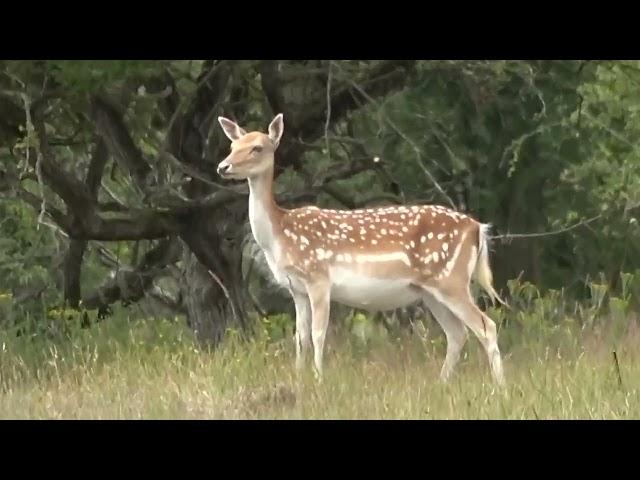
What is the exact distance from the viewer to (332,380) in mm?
8492

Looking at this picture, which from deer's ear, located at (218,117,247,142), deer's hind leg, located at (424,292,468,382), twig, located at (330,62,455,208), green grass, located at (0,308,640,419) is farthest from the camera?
twig, located at (330,62,455,208)

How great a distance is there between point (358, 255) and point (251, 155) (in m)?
0.97

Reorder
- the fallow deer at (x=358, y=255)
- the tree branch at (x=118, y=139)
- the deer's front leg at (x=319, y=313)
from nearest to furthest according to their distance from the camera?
the deer's front leg at (x=319, y=313)
the fallow deer at (x=358, y=255)
the tree branch at (x=118, y=139)

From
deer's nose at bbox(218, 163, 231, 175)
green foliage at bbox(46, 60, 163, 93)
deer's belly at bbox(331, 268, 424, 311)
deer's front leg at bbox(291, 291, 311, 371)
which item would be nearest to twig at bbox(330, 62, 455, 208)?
green foliage at bbox(46, 60, 163, 93)

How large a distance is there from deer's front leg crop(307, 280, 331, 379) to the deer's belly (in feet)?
0.37

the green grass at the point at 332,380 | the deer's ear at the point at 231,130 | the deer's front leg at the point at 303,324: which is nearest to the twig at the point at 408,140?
the green grass at the point at 332,380

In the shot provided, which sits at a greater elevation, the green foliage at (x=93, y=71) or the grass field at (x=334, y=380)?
the green foliage at (x=93, y=71)

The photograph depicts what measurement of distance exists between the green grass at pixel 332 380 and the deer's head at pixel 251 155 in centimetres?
111

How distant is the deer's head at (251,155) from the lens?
941cm

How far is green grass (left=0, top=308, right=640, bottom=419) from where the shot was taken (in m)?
7.93

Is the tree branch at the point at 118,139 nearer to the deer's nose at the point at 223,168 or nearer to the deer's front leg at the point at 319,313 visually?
the deer's nose at the point at 223,168

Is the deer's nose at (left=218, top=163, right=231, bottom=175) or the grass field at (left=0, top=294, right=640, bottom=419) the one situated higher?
the deer's nose at (left=218, top=163, right=231, bottom=175)

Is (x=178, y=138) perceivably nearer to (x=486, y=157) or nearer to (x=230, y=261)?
(x=230, y=261)

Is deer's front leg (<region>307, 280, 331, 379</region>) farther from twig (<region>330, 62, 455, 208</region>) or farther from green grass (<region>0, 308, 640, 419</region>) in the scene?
twig (<region>330, 62, 455, 208</region>)
